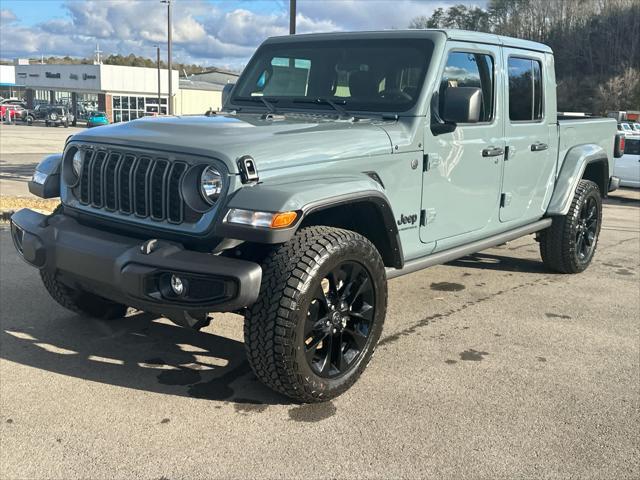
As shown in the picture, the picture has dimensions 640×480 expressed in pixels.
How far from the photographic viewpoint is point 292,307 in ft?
10.1

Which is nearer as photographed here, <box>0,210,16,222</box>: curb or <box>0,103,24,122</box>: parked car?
<box>0,210,16,222</box>: curb

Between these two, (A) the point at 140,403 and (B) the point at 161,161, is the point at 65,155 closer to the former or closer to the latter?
(B) the point at 161,161

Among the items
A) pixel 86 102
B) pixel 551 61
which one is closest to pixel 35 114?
pixel 86 102

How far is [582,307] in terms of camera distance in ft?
17.5

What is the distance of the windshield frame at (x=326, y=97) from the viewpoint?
13.5ft

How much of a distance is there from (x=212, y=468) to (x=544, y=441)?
159cm

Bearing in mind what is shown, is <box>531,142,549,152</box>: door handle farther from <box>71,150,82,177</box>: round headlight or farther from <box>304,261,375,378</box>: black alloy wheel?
<box>71,150,82,177</box>: round headlight

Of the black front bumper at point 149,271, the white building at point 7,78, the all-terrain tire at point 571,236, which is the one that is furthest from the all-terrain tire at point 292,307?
the white building at point 7,78

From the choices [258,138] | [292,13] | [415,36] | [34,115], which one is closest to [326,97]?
[415,36]

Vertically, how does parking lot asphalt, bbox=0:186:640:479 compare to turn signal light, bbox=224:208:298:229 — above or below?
below

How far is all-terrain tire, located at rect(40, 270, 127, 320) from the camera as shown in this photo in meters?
4.34

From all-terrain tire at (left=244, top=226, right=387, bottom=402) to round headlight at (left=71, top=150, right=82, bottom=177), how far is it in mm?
1409

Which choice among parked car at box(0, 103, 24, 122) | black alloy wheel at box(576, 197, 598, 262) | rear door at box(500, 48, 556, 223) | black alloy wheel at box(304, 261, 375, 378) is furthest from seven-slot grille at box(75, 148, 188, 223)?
parked car at box(0, 103, 24, 122)

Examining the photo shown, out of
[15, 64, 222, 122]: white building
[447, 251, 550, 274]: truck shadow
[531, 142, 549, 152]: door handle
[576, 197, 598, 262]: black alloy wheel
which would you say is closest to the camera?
[531, 142, 549, 152]: door handle
